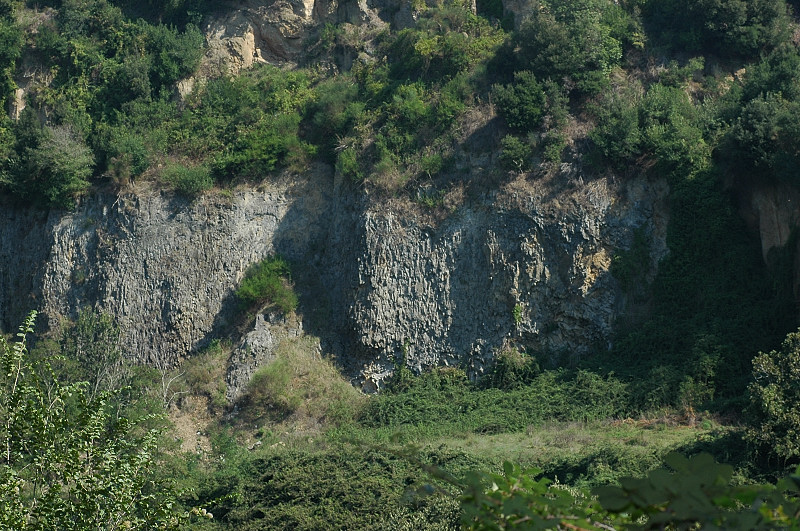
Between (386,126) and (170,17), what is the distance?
364 inches

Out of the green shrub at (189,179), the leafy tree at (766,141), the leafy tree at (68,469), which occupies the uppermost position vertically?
the green shrub at (189,179)

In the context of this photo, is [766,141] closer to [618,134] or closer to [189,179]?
[618,134]

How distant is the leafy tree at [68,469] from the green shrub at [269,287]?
14868 mm

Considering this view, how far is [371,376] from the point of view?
2361cm

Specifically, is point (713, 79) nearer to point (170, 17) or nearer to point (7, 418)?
point (170, 17)

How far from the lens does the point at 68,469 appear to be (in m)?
8.90

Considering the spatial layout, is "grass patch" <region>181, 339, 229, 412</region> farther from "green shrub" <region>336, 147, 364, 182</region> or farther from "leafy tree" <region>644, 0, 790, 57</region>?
"leafy tree" <region>644, 0, 790, 57</region>

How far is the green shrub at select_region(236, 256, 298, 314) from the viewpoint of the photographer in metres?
24.6

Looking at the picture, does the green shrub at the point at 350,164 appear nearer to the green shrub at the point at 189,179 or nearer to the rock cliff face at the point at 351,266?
the rock cliff face at the point at 351,266

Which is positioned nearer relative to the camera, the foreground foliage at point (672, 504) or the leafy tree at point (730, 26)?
the foreground foliage at point (672, 504)

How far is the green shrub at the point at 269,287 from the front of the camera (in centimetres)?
2456

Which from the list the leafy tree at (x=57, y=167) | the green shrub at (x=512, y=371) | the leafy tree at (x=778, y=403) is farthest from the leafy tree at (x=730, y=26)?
the leafy tree at (x=57, y=167)

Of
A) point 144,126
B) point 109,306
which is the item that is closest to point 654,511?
point 109,306

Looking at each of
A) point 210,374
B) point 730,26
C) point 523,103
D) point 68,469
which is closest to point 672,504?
point 68,469
